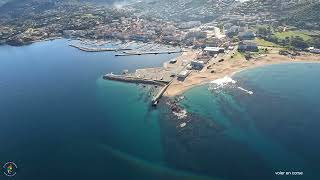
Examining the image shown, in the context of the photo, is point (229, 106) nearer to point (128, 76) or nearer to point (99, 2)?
point (128, 76)

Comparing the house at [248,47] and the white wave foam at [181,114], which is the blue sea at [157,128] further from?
the house at [248,47]

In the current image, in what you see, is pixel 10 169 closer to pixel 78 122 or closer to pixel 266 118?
pixel 78 122

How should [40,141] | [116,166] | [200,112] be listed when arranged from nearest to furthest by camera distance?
[116,166] < [40,141] < [200,112]

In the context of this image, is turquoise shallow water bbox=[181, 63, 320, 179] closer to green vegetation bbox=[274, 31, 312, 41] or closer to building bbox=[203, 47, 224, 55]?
building bbox=[203, 47, 224, 55]

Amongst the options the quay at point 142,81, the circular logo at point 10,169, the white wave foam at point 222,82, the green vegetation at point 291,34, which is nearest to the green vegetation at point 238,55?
the white wave foam at point 222,82

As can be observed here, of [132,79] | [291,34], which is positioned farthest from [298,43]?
[132,79]

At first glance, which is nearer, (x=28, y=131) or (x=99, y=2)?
(x=28, y=131)

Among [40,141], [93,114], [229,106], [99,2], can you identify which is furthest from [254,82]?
[99,2]
